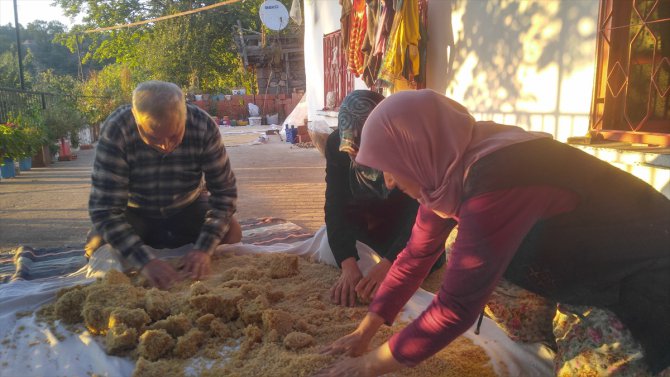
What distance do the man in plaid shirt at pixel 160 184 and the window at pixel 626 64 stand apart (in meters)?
2.32

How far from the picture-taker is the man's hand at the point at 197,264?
2561mm

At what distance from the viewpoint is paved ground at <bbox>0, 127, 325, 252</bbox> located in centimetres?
457

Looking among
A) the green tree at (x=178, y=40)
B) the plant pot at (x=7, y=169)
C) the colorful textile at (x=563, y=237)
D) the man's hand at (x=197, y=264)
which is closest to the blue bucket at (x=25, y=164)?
the plant pot at (x=7, y=169)

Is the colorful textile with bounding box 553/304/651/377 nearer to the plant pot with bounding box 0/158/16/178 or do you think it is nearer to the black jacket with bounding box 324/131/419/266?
the black jacket with bounding box 324/131/419/266

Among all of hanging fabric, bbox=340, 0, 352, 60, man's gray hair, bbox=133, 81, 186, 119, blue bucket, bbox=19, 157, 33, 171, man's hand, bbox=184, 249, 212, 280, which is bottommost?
blue bucket, bbox=19, 157, 33, 171

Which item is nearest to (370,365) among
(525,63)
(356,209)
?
(356,209)

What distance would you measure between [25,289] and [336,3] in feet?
24.7

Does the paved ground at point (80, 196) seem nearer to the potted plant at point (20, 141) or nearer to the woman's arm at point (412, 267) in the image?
the potted plant at point (20, 141)

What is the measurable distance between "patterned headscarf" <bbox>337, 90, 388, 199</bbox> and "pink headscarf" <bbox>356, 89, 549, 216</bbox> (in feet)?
2.42

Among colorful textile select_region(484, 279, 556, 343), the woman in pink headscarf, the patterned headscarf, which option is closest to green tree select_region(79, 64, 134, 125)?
the patterned headscarf

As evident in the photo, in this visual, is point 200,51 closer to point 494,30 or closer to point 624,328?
point 494,30

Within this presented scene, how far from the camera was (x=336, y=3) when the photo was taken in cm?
880

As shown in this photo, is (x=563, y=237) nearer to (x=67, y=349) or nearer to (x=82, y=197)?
(x=67, y=349)

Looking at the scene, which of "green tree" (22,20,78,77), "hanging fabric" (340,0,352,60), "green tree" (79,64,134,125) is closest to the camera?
"hanging fabric" (340,0,352,60)
